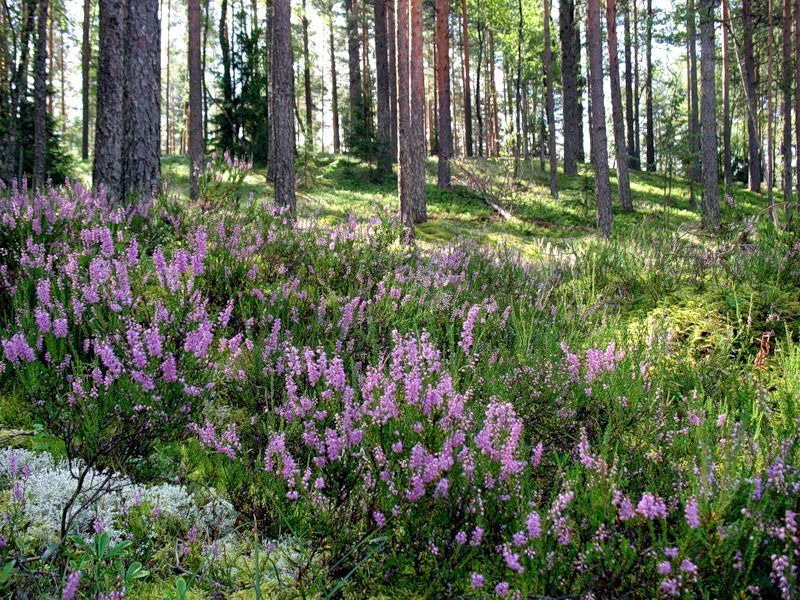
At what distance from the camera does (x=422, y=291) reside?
525 cm

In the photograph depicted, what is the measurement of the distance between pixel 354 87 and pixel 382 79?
306cm

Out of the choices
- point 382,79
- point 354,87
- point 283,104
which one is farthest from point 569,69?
point 283,104

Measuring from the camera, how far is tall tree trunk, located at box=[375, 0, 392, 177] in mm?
24281

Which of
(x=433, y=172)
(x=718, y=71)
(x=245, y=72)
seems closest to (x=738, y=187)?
(x=718, y=71)

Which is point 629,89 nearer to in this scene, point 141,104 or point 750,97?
point 750,97

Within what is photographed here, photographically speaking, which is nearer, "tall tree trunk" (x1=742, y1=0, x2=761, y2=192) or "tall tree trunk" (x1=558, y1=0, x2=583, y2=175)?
"tall tree trunk" (x1=742, y1=0, x2=761, y2=192)

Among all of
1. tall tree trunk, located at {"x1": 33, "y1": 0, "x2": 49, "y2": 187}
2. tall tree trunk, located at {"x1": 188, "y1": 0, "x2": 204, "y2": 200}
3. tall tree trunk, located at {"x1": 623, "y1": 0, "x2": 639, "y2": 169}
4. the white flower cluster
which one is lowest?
the white flower cluster

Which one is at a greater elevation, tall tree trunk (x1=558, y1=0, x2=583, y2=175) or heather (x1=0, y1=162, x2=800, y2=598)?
tall tree trunk (x1=558, y1=0, x2=583, y2=175)

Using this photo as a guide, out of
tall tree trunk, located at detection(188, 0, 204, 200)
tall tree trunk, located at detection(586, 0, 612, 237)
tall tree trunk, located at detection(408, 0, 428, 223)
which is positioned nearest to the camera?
tall tree trunk, located at detection(408, 0, 428, 223)

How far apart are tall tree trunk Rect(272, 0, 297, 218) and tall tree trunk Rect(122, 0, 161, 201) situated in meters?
3.16

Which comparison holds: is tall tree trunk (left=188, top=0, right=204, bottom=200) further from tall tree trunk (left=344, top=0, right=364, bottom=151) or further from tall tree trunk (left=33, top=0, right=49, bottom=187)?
tall tree trunk (left=344, top=0, right=364, bottom=151)

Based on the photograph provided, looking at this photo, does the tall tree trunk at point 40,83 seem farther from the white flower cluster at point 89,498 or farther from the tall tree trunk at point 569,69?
the tall tree trunk at point 569,69

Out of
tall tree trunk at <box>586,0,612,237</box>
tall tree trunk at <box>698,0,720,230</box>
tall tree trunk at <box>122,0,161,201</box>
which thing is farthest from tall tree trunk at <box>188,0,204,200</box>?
tall tree trunk at <box>698,0,720,230</box>

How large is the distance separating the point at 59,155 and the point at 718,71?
37.4 meters
